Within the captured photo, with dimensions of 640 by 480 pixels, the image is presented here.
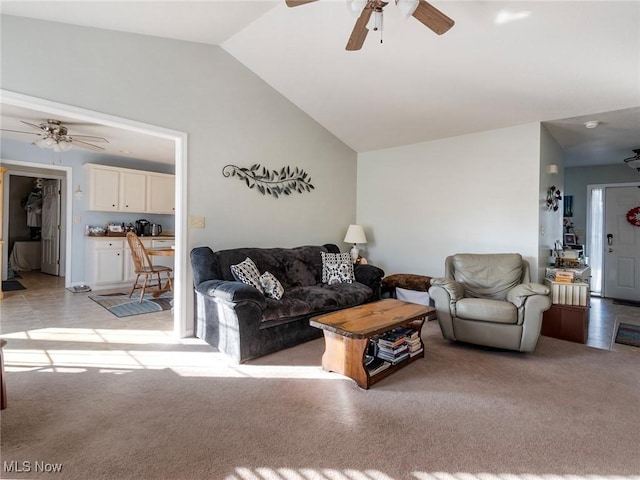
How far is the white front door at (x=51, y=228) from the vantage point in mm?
6781

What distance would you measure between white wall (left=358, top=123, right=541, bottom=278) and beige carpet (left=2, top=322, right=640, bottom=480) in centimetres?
185

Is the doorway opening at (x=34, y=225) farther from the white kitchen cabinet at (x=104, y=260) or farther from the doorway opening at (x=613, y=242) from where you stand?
the doorway opening at (x=613, y=242)

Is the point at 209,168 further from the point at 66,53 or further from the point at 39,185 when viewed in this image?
the point at 39,185

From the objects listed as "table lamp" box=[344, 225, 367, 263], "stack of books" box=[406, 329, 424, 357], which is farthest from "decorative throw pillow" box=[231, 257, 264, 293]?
"table lamp" box=[344, 225, 367, 263]

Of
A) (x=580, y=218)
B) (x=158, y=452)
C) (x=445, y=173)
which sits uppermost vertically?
(x=445, y=173)

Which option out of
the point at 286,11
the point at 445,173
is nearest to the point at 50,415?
the point at 286,11

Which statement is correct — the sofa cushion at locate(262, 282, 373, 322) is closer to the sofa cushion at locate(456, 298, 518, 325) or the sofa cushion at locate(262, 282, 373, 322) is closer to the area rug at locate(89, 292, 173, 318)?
the sofa cushion at locate(456, 298, 518, 325)

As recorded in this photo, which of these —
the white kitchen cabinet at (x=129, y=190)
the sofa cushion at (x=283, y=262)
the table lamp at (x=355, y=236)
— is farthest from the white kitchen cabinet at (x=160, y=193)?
the table lamp at (x=355, y=236)

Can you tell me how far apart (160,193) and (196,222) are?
3.74 meters

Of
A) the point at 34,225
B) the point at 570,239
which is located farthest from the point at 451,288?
the point at 34,225

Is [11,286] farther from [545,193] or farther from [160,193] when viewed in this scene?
[545,193]

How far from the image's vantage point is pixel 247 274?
10.5ft

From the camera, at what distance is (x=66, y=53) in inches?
105

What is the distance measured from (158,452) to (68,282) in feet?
17.8
